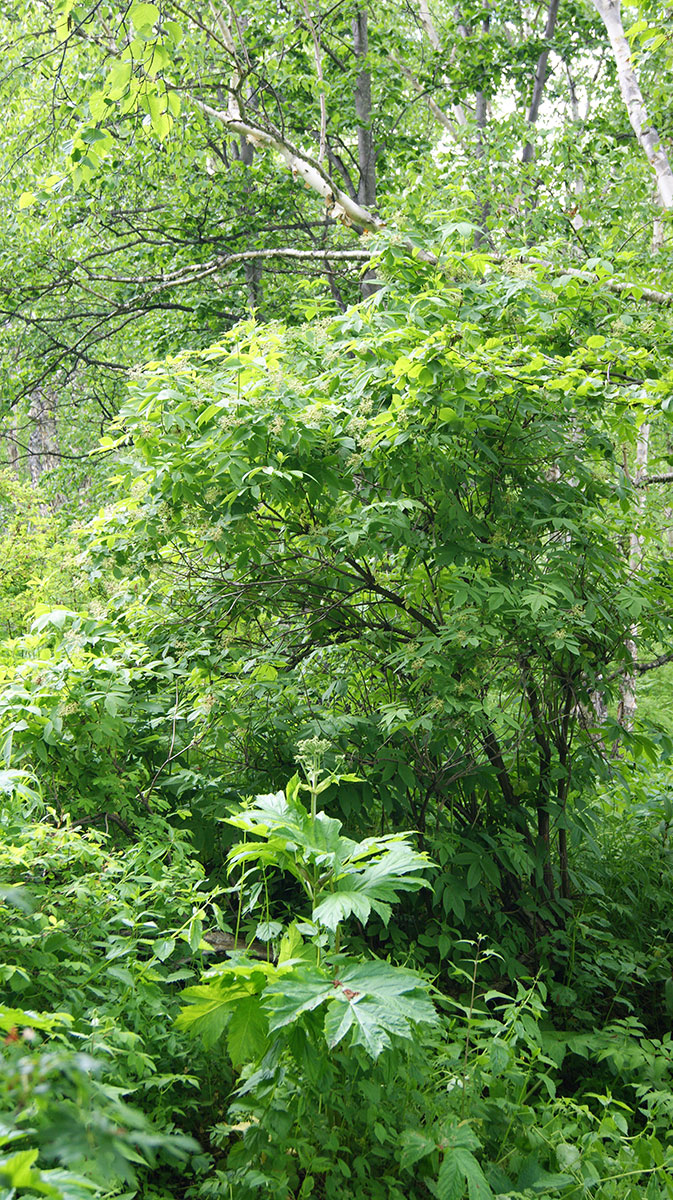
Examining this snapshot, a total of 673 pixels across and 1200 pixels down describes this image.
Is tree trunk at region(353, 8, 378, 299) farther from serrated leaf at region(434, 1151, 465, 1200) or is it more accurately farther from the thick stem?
serrated leaf at region(434, 1151, 465, 1200)

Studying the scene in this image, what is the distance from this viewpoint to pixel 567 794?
396 cm

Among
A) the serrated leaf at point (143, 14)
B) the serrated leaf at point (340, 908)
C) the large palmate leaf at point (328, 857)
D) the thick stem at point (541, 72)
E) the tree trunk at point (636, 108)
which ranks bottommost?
the serrated leaf at point (340, 908)

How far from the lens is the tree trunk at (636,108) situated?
6059 millimetres

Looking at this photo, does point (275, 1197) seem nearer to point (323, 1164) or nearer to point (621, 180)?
point (323, 1164)

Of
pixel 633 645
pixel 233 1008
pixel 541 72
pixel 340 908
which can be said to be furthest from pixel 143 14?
pixel 541 72

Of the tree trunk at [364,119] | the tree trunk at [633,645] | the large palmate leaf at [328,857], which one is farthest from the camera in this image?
the tree trunk at [364,119]

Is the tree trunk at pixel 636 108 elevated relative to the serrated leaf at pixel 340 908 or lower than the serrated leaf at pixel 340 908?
elevated

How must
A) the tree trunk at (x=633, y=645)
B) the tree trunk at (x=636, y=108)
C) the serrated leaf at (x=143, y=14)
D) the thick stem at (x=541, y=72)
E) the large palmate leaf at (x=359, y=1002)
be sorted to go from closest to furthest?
the large palmate leaf at (x=359, y=1002) < the serrated leaf at (x=143, y=14) < the tree trunk at (x=633, y=645) < the tree trunk at (x=636, y=108) < the thick stem at (x=541, y=72)

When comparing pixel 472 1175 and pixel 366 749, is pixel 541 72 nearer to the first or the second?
pixel 366 749

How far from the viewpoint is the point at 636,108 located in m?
6.41

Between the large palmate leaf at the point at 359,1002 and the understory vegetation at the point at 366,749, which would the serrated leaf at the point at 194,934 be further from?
the large palmate leaf at the point at 359,1002

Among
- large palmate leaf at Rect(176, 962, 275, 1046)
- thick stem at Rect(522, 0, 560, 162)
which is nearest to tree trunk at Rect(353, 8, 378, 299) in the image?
thick stem at Rect(522, 0, 560, 162)

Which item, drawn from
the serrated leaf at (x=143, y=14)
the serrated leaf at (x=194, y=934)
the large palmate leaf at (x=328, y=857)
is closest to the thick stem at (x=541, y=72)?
the serrated leaf at (x=143, y=14)

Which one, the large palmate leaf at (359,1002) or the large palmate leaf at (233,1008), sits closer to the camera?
the large palmate leaf at (359,1002)
